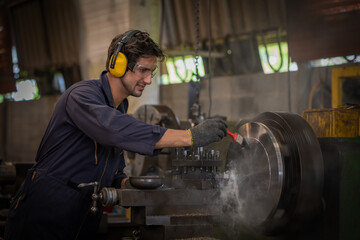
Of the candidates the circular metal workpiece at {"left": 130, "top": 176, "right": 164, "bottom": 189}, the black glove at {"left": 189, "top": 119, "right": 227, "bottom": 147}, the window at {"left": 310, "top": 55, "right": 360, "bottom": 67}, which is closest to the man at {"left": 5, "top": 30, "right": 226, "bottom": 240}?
the black glove at {"left": 189, "top": 119, "right": 227, "bottom": 147}

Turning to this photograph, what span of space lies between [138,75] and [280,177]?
2.55 ft

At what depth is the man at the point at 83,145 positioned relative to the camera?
1.66 m

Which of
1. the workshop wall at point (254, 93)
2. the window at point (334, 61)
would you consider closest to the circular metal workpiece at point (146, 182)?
the workshop wall at point (254, 93)

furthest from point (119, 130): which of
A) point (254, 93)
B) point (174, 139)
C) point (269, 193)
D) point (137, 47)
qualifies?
point (254, 93)

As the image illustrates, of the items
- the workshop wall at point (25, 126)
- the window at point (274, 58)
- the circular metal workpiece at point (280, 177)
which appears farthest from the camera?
the workshop wall at point (25, 126)

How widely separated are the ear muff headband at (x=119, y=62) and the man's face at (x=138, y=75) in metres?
0.04

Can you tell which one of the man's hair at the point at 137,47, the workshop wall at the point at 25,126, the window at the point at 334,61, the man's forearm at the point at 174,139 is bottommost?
the workshop wall at the point at 25,126

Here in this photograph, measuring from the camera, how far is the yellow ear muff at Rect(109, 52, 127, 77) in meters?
1.89

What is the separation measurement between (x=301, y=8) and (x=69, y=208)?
2.47 meters

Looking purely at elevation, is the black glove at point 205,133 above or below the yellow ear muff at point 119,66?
below

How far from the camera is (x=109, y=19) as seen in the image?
4609mm

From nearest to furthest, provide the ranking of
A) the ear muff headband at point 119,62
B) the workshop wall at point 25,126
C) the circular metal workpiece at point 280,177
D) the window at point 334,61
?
the circular metal workpiece at point 280,177
the ear muff headband at point 119,62
the window at point 334,61
the workshop wall at point 25,126

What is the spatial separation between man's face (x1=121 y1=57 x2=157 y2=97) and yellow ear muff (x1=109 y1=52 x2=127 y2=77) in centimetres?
4

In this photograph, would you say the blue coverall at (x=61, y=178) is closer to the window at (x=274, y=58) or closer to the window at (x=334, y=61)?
the window at (x=334, y=61)
